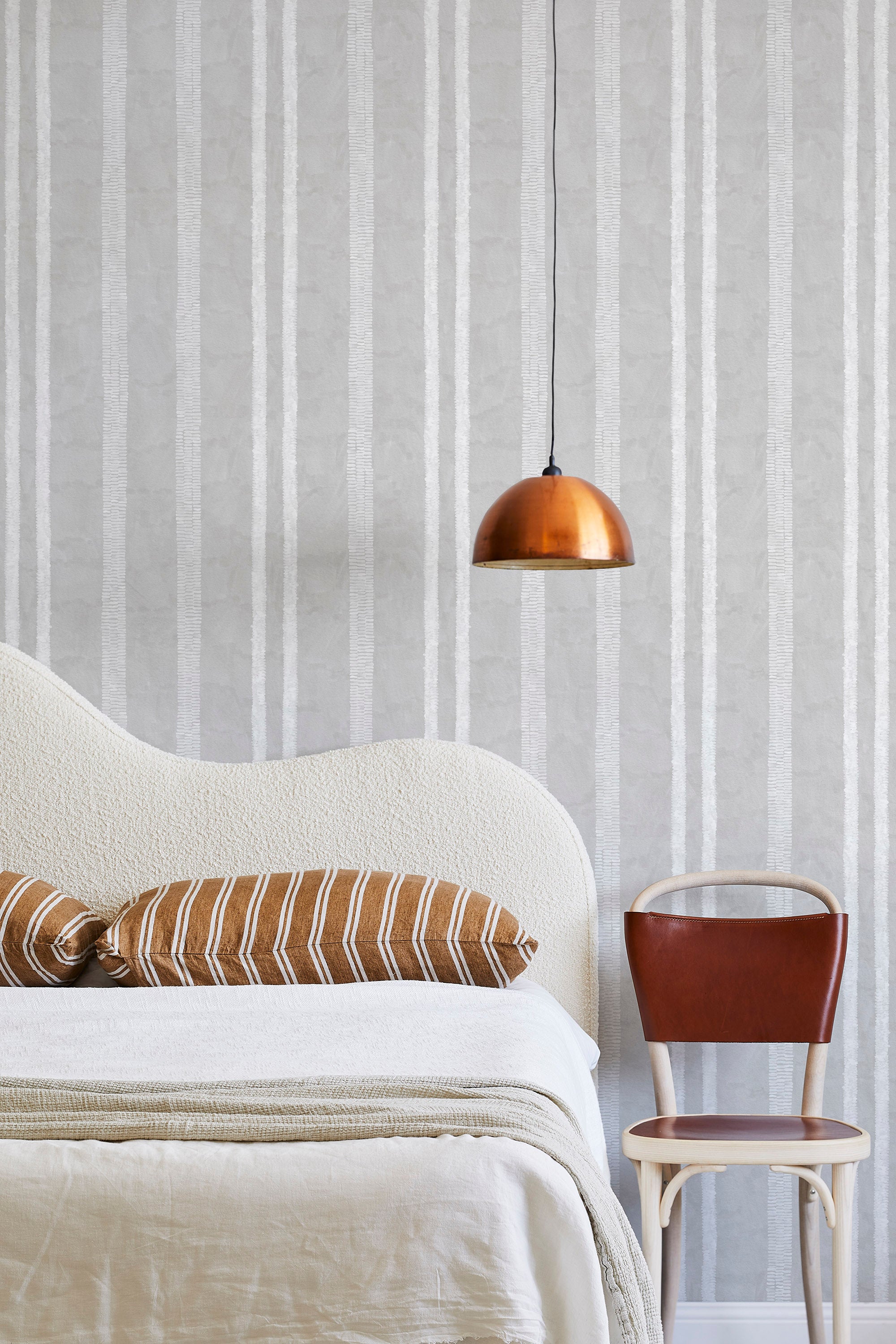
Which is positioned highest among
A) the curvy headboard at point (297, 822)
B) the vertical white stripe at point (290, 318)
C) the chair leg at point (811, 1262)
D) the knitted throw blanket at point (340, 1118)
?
the vertical white stripe at point (290, 318)

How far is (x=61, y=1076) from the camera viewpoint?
1.33 m

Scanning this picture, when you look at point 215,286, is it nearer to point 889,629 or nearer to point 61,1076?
point 889,629

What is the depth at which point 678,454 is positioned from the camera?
8.25 feet

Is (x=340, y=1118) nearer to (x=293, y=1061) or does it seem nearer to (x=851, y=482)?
(x=293, y=1061)

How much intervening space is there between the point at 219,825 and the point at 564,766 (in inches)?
28.6

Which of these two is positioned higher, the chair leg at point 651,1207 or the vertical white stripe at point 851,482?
the vertical white stripe at point 851,482

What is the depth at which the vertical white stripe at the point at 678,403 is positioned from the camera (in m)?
2.49

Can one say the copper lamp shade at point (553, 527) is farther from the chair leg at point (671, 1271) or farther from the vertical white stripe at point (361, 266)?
the chair leg at point (671, 1271)

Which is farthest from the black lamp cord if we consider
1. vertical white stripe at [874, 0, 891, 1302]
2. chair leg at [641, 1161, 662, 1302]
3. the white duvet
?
the white duvet

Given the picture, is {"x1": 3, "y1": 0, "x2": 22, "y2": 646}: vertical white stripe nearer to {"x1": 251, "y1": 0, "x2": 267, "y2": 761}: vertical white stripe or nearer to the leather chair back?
{"x1": 251, "y1": 0, "x2": 267, "y2": 761}: vertical white stripe

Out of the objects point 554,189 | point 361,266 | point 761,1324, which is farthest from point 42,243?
point 761,1324

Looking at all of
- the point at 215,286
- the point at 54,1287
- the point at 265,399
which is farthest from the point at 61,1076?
the point at 215,286

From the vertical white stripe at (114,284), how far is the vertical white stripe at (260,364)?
11.1 inches

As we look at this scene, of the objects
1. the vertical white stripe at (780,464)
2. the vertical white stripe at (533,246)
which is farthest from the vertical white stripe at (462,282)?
the vertical white stripe at (780,464)
